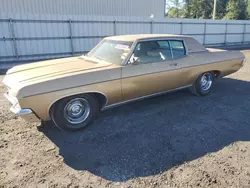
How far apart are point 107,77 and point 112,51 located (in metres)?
0.89

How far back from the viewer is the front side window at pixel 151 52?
442 cm

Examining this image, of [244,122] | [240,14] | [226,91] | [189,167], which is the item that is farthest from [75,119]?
[240,14]

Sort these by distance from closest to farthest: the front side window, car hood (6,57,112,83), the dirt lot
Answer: the dirt lot
car hood (6,57,112,83)
the front side window

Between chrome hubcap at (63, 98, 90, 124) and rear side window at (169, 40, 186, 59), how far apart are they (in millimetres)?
2297

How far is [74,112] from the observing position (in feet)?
12.6

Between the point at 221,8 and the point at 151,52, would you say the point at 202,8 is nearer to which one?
the point at 221,8

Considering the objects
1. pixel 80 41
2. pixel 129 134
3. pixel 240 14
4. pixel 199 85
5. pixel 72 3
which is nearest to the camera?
pixel 129 134

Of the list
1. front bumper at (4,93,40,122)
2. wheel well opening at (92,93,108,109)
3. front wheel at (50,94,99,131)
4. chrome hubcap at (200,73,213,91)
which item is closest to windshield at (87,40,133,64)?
wheel well opening at (92,93,108,109)

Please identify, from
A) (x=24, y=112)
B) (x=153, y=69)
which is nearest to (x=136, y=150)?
(x=24, y=112)

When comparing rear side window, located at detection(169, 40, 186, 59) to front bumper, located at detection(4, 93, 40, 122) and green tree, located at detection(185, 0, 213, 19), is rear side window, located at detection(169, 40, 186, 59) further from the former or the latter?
Result: green tree, located at detection(185, 0, 213, 19)

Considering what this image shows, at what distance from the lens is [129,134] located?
3.79 m

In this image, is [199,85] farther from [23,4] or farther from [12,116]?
[23,4]

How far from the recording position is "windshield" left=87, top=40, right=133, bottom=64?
170 inches

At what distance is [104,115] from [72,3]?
13257 millimetres
